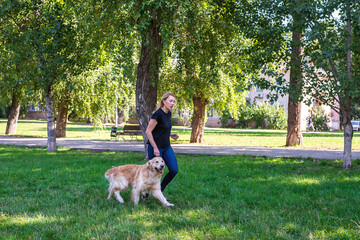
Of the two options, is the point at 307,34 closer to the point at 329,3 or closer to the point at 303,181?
the point at 329,3

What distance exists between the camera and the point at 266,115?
1729 inches

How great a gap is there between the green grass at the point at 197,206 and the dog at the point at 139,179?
7.4 inches

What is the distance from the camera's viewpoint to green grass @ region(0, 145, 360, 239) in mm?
4637

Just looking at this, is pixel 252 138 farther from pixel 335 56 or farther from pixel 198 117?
pixel 335 56

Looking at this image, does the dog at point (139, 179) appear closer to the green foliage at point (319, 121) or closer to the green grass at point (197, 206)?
the green grass at point (197, 206)

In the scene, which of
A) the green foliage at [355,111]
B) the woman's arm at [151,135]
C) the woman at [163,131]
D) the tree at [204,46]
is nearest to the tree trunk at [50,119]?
the tree at [204,46]

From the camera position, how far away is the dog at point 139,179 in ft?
19.3

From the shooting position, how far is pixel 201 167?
10141 millimetres

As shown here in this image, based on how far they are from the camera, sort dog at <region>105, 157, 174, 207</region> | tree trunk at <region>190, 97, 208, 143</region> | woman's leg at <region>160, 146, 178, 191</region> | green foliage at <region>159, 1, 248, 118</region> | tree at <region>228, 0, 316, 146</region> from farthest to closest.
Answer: tree trunk at <region>190, 97, 208, 143</region> < green foliage at <region>159, 1, 248, 118</region> < tree at <region>228, 0, 316, 146</region> < woman's leg at <region>160, 146, 178, 191</region> < dog at <region>105, 157, 174, 207</region>

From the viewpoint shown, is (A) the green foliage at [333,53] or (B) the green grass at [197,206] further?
(A) the green foliage at [333,53]

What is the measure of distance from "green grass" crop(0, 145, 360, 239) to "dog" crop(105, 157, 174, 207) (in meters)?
0.19

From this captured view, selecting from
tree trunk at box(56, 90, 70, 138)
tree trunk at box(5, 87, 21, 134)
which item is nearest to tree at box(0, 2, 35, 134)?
tree trunk at box(56, 90, 70, 138)

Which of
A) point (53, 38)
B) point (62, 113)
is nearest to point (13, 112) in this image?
point (62, 113)

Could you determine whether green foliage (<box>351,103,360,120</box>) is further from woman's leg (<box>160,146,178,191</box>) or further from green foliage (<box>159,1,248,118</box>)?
woman's leg (<box>160,146,178,191</box>)
